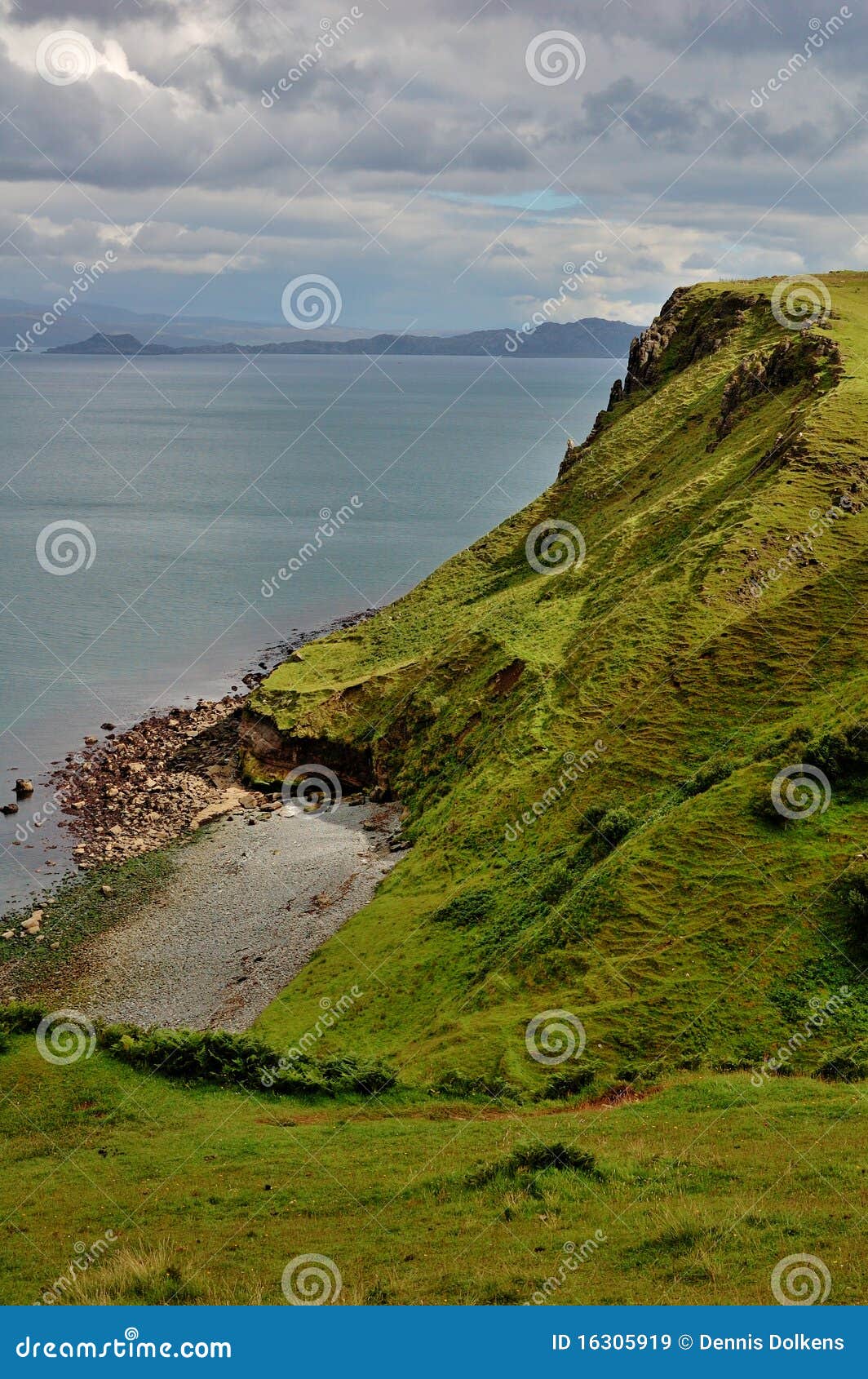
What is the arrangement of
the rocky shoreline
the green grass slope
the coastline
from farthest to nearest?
the rocky shoreline, the coastline, the green grass slope

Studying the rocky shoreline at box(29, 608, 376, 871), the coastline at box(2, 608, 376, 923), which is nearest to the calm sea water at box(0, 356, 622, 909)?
the coastline at box(2, 608, 376, 923)

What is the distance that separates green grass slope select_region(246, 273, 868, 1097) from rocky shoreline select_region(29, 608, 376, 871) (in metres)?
3.36

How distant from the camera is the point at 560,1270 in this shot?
55.7 ft

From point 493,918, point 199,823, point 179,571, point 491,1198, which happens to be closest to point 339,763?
point 199,823

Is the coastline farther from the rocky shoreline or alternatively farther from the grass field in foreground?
the grass field in foreground

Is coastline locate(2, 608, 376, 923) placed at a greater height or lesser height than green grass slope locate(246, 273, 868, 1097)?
lesser

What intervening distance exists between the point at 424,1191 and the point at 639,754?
23.6 meters

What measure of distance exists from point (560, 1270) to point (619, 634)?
34845 millimetres

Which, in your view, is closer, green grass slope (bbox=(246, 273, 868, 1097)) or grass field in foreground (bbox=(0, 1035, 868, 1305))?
grass field in foreground (bbox=(0, 1035, 868, 1305))

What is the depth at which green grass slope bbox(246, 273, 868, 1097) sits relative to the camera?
2914cm

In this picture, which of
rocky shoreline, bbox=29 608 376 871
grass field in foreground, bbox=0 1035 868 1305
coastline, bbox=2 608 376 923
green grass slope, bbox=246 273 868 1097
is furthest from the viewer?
rocky shoreline, bbox=29 608 376 871

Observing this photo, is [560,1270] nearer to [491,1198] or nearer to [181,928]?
[491,1198]

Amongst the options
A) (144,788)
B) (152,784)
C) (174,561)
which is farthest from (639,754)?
(174,561)

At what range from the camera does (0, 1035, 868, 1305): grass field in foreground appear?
16.7 m
